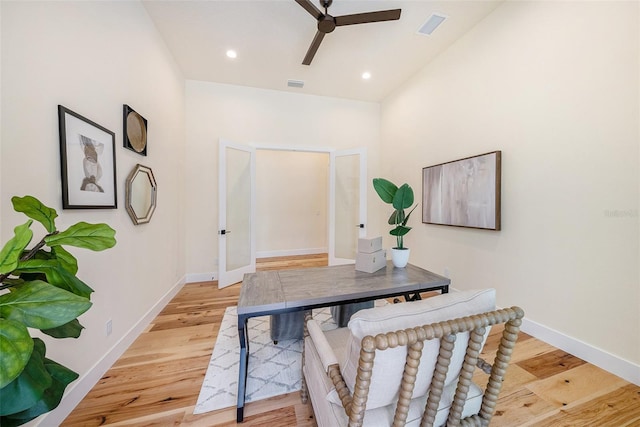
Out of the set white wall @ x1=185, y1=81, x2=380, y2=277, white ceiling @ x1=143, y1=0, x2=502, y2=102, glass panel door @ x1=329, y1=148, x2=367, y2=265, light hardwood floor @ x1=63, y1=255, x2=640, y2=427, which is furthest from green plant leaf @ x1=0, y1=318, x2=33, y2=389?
glass panel door @ x1=329, y1=148, x2=367, y2=265

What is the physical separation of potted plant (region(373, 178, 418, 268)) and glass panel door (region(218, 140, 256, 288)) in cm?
225

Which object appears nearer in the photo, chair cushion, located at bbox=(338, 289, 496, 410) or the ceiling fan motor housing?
chair cushion, located at bbox=(338, 289, 496, 410)

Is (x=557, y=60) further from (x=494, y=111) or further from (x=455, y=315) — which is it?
(x=455, y=315)

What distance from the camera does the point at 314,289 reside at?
1.64m

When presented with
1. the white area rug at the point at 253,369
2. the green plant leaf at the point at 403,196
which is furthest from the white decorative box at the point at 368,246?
the white area rug at the point at 253,369

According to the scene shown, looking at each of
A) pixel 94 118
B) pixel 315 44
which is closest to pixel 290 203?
pixel 315 44

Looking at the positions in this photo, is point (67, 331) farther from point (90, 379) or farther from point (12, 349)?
point (90, 379)

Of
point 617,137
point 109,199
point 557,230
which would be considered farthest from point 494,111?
point 109,199

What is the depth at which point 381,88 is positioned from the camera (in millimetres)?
3842

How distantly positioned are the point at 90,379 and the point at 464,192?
11.8 ft

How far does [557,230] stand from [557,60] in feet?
4.57

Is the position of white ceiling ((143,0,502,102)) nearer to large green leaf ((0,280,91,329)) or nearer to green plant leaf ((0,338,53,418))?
large green leaf ((0,280,91,329))

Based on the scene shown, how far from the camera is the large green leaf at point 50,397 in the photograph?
2.23 ft

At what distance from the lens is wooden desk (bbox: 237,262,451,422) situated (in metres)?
1.38
